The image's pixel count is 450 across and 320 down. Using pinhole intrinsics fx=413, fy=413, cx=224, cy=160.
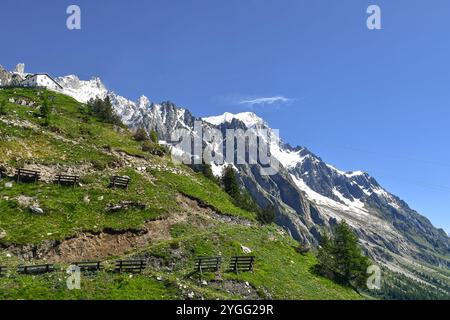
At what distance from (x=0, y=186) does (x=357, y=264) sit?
53364 millimetres

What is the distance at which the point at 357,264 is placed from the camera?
66.1m

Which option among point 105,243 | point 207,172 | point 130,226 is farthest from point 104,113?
point 105,243

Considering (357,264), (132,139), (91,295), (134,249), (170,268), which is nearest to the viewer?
(91,295)

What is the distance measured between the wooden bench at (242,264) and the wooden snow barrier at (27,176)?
29.5 meters

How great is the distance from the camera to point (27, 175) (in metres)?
55.8

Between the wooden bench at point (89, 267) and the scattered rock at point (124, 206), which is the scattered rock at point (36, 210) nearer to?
the scattered rock at point (124, 206)

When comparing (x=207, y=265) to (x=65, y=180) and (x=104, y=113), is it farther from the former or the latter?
(x=104, y=113)

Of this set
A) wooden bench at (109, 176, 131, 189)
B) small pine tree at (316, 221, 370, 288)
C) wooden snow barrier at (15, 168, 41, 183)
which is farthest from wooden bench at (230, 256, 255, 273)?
wooden snow barrier at (15, 168, 41, 183)

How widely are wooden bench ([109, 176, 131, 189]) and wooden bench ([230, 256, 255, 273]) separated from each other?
73.4 ft

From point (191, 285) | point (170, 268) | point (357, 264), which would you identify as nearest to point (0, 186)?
point (170, 268)

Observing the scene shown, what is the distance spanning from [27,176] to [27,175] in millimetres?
150

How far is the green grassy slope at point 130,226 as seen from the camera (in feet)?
123

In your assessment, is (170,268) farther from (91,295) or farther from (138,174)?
(138,174)

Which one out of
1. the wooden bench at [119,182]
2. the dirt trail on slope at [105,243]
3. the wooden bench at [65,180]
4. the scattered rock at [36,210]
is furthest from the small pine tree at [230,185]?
the scattered rock at [36,210]
